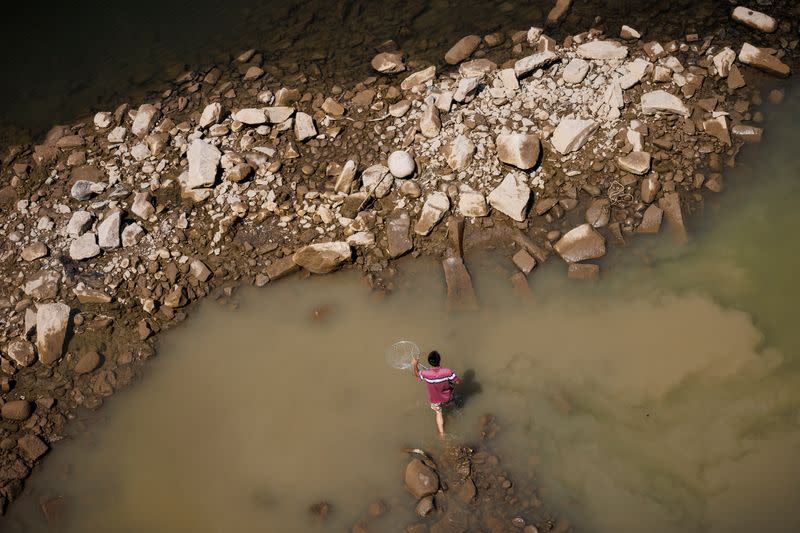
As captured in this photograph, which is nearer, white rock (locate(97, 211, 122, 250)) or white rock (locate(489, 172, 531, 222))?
white rock (locate(489, 172, 531, 222))

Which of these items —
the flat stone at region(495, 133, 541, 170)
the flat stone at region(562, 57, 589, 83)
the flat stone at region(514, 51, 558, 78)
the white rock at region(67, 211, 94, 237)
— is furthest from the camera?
the flat stone at region(514, 51, 558, 78)

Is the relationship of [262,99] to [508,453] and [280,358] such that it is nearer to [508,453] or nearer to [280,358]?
[280,358]

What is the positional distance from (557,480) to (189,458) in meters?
3.04

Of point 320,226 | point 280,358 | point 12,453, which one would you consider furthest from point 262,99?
point 12,453

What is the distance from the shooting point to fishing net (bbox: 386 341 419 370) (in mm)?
5500

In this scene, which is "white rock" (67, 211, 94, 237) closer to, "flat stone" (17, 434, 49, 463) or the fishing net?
"flat stone" (17, 434, 49, 463)

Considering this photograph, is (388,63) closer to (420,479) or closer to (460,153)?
(460,153)

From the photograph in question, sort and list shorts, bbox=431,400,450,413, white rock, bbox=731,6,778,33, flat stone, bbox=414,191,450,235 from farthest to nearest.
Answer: white rock, bbox=731,6,778,33, flat stone, bbox=414,191,450,235, shorts, bbox=431,400,450,413

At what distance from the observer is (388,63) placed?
7480 mm

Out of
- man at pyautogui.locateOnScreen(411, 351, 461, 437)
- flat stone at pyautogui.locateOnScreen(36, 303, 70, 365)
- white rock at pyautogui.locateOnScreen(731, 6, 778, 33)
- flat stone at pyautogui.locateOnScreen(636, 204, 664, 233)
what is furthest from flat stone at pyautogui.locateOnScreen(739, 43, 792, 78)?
flat stone at pyautogui.locateOnScreen(36, 303, 70, 365)

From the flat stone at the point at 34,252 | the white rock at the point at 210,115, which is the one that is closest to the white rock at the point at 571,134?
the white rock at the point at 210,115

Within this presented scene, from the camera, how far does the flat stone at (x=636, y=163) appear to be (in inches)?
245

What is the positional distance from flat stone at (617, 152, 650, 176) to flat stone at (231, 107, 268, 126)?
3.81 meters

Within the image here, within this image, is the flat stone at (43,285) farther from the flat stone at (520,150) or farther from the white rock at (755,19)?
the white rock at (755,19)
